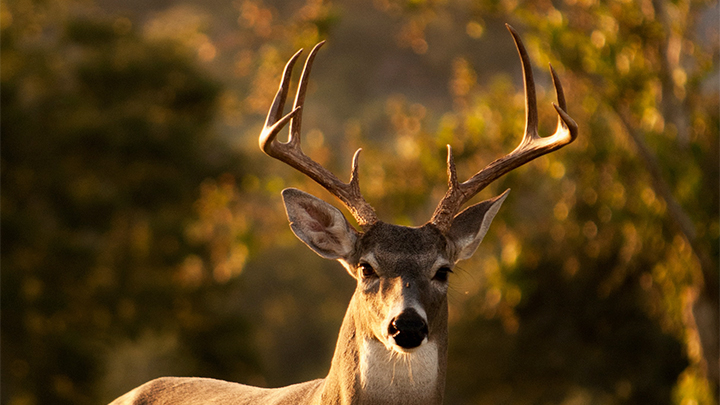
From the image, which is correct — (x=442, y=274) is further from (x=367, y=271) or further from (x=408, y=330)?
(x=408, y=330)

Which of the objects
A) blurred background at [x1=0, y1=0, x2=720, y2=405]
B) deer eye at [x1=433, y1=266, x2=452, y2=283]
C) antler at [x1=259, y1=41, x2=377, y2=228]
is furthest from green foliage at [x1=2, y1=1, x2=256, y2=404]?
deer eye at [x1=433, y1=266, x2=452, y2=283]

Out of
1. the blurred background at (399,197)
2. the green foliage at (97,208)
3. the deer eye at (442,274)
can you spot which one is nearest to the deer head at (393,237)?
the deer eye at (442,274)

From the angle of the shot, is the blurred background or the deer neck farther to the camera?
the blurred background

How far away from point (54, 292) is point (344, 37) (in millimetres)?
55837

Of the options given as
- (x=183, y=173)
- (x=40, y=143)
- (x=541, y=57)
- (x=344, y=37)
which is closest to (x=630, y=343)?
(x=541, y=57)

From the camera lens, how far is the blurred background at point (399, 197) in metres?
13.0

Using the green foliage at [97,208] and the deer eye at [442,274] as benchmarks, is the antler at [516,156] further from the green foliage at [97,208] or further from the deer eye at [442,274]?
the green foliage at [97,208]

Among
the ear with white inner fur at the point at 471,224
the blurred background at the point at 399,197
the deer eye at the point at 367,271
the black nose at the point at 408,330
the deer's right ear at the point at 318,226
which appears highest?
the deer's right ear at the point at 318,226

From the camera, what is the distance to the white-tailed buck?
496 centimetres

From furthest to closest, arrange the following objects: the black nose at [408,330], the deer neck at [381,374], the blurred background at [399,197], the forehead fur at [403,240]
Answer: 1. the blurred background at [399,197]
2. the forehead fur at [403,240]
3. the deer neck at [381,374]
4. the black nose at [408,330]

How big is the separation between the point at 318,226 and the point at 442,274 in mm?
735

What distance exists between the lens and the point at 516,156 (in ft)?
18.8

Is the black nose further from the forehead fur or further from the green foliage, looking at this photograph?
the green foliage

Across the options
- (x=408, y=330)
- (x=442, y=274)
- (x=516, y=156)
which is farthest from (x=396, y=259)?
(x=516, y=156)
